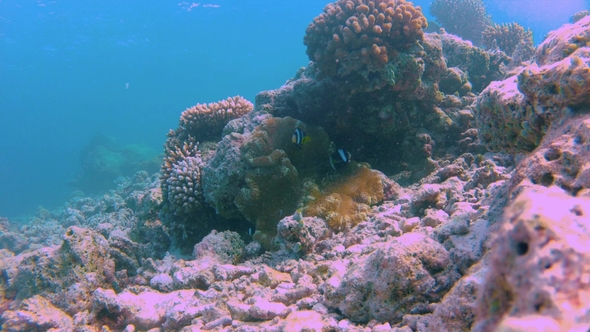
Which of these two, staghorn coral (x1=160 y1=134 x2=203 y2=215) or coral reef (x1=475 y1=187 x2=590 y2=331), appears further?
staghorn coral (x1=160 y1=134 x2=203 y2=215)

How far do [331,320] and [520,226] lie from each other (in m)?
1.64

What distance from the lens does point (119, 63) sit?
73562mm

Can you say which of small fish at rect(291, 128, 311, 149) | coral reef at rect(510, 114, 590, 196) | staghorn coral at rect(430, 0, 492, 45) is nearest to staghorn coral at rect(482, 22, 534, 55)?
staghorn coral at rect(430, 0, 492, 45)

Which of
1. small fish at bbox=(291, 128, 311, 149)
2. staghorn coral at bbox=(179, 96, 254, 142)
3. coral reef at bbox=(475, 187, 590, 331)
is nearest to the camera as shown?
coral reef at bbox=(475, 187, 590, 331)

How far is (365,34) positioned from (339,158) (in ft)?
7.53

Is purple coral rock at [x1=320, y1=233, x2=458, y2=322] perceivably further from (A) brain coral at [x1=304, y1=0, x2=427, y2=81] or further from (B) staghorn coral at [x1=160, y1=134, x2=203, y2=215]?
(A) brain coral at [x1=304, y1=0, x2=427, y2=81]

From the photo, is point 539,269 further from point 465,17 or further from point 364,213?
point 465,17

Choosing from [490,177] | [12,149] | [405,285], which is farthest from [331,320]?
[12,149]

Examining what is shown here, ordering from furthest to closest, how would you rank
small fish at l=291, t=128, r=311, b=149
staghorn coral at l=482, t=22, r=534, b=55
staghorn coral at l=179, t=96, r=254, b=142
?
staghorn coral at l=482, t=22, r=534, b=55
staghorn coral at l=179, t=96, r=254, b=142
small fish at l=291, t=128, r=311, b=149

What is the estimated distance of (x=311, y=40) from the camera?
6051 mm

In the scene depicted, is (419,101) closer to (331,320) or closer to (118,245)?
(331,320)

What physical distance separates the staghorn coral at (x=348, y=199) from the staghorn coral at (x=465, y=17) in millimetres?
13153

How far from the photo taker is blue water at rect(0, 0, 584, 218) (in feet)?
147

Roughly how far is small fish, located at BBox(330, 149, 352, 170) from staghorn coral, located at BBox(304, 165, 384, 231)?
240mm
